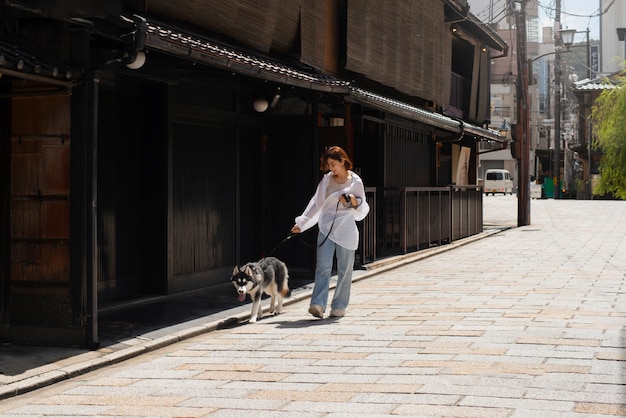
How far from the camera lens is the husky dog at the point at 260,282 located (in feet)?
32.3

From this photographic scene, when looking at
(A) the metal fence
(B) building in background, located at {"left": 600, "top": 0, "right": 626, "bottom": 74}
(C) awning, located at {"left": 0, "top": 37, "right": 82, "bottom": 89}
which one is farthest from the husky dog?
(B) building in background, located at {"left": 600, "top": 0, "right": 626, "bottom": 74}

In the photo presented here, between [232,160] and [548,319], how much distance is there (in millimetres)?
6018

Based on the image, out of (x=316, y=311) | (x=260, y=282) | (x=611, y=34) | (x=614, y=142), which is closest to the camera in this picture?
(x=260, y=282)

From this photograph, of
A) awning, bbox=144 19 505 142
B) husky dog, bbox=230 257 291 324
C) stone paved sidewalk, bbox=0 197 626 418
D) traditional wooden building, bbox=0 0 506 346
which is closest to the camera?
stone paved sidewalk, bbox=0 197 626 418

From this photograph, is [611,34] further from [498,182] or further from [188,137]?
[188,137]

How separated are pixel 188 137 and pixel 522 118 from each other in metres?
20.3

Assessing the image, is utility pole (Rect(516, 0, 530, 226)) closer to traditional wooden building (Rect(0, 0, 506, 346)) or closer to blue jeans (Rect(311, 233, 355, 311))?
traditional wooden building (Rect(0, 0, 506, 346))

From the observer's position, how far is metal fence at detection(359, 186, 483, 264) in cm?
1702

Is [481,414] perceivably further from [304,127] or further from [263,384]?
[304,127]

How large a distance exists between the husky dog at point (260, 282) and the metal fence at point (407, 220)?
5327 mm

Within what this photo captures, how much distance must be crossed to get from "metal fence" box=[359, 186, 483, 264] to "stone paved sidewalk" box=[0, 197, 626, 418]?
3.61m

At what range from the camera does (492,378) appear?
698 cm

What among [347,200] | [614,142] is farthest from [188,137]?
[614,142]

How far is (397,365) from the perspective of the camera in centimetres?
762
